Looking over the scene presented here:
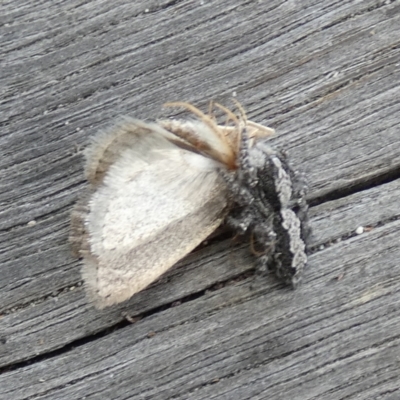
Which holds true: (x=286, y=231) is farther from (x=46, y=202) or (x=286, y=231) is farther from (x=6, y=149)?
(x=6, y=149)

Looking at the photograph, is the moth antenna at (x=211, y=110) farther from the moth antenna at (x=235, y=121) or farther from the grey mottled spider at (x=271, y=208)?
the grey mottled spider at (x=271, y=208)

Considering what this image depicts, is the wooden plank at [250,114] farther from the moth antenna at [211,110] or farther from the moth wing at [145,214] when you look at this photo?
the moth wing at [145,214]

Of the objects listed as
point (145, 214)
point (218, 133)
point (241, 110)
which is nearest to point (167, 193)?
point (145, 214)

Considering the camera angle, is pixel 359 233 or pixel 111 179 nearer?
pixel 111 179

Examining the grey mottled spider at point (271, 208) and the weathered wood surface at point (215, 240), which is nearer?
the grey mottled spider at point (271, 208)

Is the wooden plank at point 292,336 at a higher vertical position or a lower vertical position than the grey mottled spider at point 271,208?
lower

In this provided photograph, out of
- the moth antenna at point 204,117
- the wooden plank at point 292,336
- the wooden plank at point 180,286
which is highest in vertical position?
the moth antenna at point 204,117

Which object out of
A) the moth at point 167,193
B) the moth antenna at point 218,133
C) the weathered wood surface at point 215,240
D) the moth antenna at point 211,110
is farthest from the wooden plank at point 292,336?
the moth antenna at point 211,110

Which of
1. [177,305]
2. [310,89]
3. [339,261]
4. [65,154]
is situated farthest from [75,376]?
[310,89]
